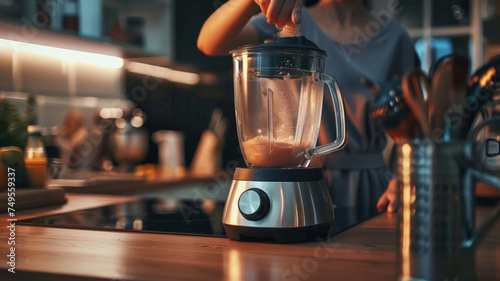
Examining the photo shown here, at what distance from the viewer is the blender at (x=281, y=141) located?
0.70 m

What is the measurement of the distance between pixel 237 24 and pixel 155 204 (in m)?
0.47

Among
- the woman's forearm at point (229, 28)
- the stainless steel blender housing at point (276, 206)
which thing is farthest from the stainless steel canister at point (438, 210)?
the woman's forearm at point (229, 28)

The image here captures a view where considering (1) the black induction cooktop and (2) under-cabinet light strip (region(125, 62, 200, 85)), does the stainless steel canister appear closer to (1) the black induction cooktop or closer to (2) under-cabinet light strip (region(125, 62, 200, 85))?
(1) the black induction cooktop

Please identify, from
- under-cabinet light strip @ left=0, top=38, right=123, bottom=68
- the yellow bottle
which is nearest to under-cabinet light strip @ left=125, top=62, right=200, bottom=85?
under-cabinet light strip @ left=0, top=38, right=123, bottom=68

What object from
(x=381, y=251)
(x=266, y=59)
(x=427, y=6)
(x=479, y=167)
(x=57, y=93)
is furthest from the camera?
(x=427, y=6)

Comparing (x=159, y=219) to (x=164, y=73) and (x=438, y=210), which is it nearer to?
(x=438, y=210)

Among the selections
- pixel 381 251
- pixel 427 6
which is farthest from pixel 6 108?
pixel 427 6

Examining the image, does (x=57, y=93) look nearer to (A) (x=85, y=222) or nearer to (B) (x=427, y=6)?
(A) (x=85, y=222)

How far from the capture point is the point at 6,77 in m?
2.30

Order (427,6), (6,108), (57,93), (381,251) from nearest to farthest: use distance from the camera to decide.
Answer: (381,251)
(6,108)
(57,93)
(427,6)

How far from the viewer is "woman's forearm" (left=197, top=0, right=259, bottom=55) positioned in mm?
934

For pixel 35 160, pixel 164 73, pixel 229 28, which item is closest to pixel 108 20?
pixel 164 73

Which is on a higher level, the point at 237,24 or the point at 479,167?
the point at 237,24

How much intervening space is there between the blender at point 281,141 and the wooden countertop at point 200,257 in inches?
1.3
